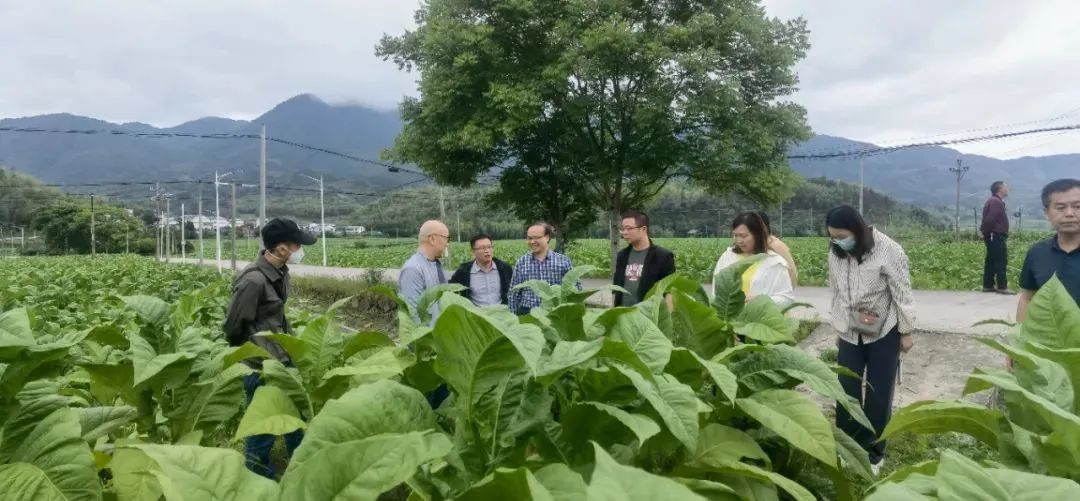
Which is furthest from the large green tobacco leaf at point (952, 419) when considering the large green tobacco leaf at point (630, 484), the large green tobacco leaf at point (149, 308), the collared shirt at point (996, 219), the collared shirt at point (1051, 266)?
the collared shirt at point (996, 219)

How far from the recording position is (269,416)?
5.19ft

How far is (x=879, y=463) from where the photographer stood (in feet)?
12.2

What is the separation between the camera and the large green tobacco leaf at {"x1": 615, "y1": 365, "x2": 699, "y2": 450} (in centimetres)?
112

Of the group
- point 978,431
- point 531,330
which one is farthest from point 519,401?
point 978,431

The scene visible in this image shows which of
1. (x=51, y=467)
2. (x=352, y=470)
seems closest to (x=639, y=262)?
(x=51, y=467)

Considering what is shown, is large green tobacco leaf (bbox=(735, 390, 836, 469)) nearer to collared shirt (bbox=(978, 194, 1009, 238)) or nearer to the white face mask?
the white face mask

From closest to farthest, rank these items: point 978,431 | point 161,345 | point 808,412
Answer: point 978,431
point 808,412
point 161,345

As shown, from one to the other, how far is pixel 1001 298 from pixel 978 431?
491 inches

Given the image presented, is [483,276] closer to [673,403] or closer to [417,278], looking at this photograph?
[417,278]

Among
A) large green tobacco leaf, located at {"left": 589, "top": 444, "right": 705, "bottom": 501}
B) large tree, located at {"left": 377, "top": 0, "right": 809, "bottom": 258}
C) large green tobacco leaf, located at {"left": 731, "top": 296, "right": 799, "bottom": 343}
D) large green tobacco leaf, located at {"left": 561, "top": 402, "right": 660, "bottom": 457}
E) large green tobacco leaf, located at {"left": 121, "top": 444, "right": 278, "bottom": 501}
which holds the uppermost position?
large tree, located at {"left": 377, "top": 0, "right": 809, "bottom": 258}

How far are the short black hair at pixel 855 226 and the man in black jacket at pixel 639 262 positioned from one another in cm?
129

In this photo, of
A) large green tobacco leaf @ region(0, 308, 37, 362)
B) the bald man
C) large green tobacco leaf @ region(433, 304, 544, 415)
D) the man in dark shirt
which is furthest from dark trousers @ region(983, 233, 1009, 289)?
large green tobacco leaf @ region(0, 308, 37, 362)

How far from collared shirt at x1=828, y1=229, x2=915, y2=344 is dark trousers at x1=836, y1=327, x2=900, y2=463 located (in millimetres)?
64

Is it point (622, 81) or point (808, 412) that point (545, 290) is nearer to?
point (808, 412)
